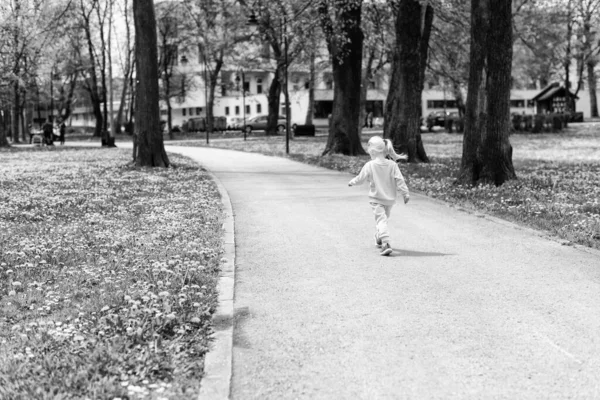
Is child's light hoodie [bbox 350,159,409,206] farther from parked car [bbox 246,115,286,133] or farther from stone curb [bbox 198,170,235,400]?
parked car [bbox 246,115,286,133]

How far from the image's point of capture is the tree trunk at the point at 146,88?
21.0m

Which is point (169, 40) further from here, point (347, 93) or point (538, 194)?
point (538, 194)

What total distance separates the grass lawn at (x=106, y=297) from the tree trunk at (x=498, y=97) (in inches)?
215

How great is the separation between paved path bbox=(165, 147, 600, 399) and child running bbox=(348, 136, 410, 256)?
31 centimetres

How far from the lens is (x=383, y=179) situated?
8516mm

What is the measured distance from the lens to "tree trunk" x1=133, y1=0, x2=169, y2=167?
21016 millimetres

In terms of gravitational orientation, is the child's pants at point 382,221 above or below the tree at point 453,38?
below

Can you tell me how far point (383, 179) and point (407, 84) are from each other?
45.6ft

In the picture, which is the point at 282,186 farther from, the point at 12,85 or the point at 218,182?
the point at 12,85

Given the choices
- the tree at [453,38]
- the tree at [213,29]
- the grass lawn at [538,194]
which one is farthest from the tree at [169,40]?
the grass lawn at [538,194]

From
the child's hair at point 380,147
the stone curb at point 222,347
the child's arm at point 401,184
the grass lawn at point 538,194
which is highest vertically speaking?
the child's hair at point 380,147

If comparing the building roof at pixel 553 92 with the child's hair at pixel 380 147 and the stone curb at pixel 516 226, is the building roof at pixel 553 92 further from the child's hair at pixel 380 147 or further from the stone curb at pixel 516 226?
the child's hair at pixel 380 147

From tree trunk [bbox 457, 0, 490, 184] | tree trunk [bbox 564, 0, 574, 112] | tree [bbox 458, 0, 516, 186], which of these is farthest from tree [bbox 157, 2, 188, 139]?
tree [bbox 458, 0, 516, 186]

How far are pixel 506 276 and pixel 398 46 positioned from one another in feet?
51.1
